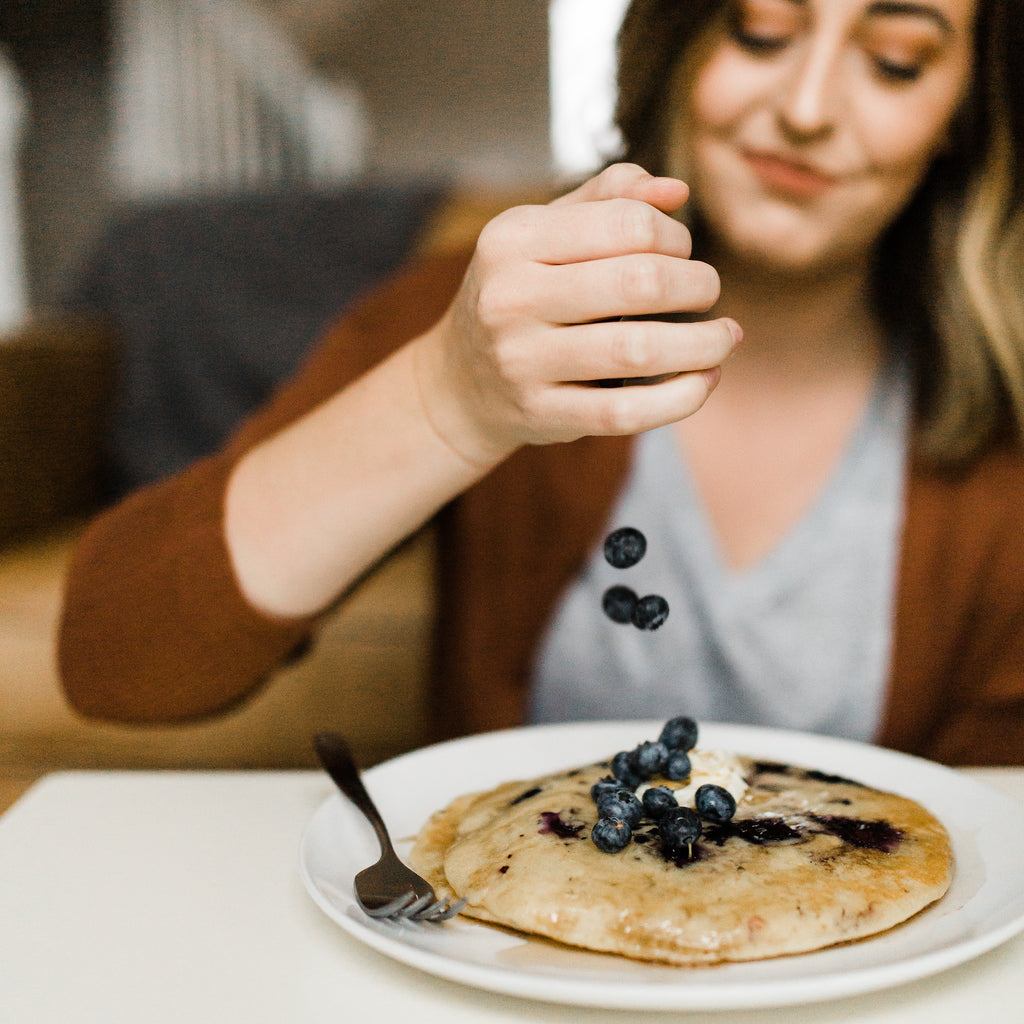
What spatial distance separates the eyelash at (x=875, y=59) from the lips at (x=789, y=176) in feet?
0.31

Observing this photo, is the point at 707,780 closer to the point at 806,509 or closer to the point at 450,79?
the point at 806,509

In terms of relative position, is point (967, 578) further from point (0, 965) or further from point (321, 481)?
point (0, 965)

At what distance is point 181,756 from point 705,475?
967 mm

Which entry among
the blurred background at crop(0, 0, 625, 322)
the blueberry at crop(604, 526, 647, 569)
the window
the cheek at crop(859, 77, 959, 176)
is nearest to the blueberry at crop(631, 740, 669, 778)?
the blueberry at crop(604, 526, 647, 569)

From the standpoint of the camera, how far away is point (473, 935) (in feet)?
1.46

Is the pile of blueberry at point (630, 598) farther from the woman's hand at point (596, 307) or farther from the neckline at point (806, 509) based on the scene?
the neckline at point (806, 509)

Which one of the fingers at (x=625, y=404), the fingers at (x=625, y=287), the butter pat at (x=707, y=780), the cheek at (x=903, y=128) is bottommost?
the butter pat at (x=707, y=780)

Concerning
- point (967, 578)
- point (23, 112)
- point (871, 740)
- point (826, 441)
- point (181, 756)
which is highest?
point (23, 112)

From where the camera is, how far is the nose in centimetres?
86

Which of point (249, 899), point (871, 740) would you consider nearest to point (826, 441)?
point (871, 740)

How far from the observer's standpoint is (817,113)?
0.86m

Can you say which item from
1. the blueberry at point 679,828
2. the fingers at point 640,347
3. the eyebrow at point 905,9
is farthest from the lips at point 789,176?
the blueberry at point 679,828

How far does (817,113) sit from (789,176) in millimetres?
77

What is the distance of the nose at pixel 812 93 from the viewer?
86cm
